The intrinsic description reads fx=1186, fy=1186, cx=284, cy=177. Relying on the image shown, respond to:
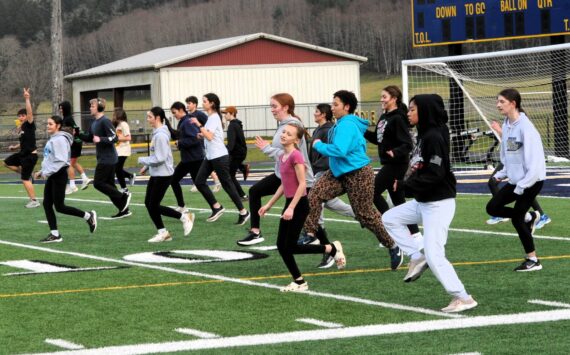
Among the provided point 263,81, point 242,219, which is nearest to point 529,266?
point 242,219

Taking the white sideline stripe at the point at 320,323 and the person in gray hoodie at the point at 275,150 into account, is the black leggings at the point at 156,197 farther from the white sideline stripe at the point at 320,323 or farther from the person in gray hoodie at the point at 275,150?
the white sideline stripe at the point at 320,323

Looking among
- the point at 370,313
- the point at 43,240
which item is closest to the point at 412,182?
the point at 370,313

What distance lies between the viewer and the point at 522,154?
11375mm

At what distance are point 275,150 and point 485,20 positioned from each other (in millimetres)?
18033

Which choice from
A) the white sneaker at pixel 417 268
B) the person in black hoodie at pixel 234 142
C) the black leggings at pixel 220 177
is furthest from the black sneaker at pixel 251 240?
the person in black hoodie at pixel 234 142

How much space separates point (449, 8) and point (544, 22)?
8.23 ft

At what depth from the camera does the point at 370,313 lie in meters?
9.08

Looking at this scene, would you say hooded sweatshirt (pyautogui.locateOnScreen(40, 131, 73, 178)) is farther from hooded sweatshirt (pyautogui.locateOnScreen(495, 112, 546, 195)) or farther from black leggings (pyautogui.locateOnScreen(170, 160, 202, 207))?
hooded sweatshirt (pyautogui.locateOnScreen(495, 112, 546, 195))

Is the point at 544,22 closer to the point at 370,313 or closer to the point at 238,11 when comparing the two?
the point at 370,313

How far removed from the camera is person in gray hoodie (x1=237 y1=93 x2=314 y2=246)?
11719 millimetres

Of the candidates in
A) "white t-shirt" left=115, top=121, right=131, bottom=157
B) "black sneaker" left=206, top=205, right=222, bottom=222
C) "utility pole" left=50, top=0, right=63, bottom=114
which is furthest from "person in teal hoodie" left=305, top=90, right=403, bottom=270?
"utility pole" left=50, top=0, right=63, bottom=114

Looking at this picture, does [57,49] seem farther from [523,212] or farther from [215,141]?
[523,212]

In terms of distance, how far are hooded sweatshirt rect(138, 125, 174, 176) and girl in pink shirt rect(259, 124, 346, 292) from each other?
4.32m

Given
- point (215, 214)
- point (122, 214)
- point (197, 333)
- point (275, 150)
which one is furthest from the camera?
point (122, 214)
